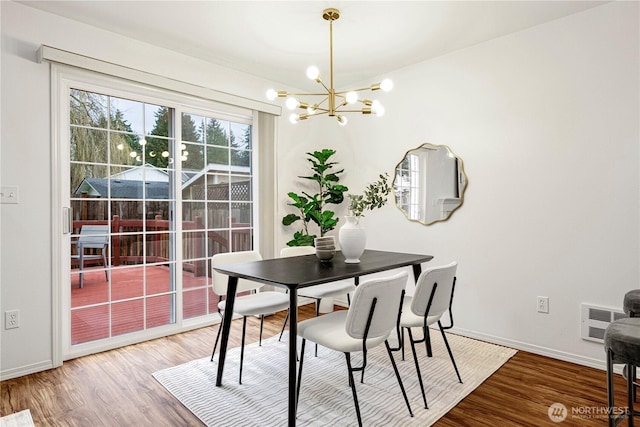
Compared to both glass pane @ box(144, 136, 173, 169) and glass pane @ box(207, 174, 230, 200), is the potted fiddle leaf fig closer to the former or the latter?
glass pane @ box(207, 174, 230, 200)

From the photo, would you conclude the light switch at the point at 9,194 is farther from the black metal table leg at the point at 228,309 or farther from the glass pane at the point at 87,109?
the black metal table leg at the point at 228,309

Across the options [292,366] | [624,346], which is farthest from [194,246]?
[624,346]

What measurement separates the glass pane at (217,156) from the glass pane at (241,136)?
0.15 meters

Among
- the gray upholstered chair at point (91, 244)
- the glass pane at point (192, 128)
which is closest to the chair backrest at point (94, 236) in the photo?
the gray upholstered chair at point (91, 244)

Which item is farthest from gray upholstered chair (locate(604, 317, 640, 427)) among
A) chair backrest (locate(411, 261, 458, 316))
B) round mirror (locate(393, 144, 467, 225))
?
round mirror (locate(393, 144, 467, 225))

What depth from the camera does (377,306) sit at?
1.91 metres

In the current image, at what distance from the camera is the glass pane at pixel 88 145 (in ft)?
9.69

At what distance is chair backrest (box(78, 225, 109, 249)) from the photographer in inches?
118

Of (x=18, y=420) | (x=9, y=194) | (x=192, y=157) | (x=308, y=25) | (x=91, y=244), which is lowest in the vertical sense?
(x=18, y=420)

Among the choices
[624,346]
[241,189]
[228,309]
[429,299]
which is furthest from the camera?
[241,189]

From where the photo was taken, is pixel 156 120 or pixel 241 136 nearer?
pixel 156 120

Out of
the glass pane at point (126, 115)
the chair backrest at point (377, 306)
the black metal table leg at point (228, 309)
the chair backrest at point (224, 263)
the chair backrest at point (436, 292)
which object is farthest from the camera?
the glass pane at point (126, 115)

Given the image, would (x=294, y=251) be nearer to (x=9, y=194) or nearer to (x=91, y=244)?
(x=91, y=244)

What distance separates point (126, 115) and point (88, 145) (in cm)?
42
